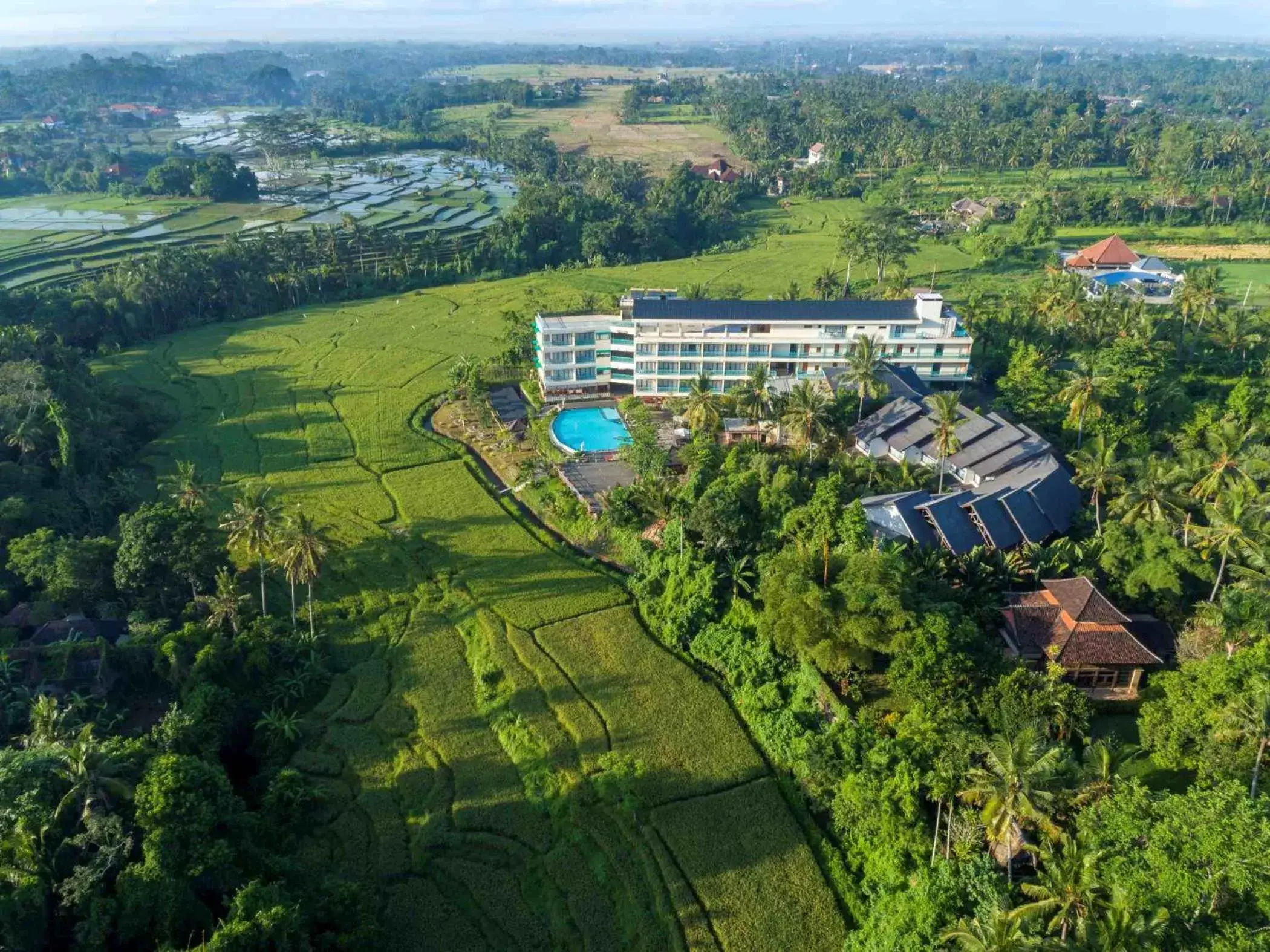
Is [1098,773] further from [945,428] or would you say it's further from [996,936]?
[945,428]

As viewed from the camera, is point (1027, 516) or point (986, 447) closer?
point (1027, 516)

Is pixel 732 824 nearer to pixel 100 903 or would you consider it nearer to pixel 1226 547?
pixel 100 903

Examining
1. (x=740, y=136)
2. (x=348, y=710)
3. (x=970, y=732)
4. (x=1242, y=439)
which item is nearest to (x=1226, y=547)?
(x=1242, y=439)

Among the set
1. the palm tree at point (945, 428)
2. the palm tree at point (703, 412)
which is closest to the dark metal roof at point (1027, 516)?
the palm tree at point (945, 428)

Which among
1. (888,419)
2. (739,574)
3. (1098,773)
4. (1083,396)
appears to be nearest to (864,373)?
(888,419)

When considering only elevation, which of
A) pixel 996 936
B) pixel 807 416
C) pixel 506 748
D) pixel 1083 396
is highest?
pixel 1083 396

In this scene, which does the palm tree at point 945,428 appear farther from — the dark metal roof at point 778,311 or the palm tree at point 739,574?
the dark metal roof at point 778,311

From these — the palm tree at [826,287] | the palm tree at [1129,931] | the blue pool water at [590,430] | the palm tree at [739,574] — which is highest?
the palm tree at [1129,931]
